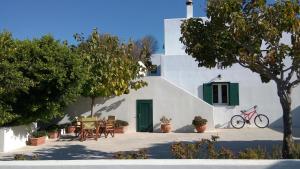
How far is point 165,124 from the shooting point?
1948 centimetres

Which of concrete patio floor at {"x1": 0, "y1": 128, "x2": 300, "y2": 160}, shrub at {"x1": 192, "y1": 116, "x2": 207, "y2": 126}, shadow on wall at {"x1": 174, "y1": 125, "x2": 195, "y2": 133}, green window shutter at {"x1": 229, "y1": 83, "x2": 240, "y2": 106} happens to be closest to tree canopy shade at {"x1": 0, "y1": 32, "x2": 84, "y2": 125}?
concrete patio floor at {"x1": 0, "y1": 128, "x2": 300, "y2": 160}

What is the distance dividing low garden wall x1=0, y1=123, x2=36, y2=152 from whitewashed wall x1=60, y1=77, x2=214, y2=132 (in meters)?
4.85

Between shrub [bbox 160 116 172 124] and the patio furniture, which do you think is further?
shrub [bbox 160 116 172 124]

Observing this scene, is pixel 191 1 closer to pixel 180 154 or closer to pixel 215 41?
pixel 215 41

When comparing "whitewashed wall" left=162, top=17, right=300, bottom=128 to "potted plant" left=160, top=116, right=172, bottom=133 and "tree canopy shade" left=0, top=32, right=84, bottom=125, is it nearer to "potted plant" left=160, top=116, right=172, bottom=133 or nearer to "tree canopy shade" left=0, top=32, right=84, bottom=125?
"potted plant" left=160, top=116, right=172, bottom=133

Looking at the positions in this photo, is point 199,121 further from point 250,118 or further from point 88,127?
point 88,127

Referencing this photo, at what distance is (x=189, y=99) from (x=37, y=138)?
7.76 metres

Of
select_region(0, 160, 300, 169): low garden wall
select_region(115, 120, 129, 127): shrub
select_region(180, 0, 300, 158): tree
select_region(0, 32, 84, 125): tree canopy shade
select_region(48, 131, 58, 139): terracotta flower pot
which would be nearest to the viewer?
select_region(0, 160, 300, 169): low garden wall

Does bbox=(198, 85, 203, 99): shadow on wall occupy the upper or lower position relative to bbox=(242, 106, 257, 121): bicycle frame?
upper

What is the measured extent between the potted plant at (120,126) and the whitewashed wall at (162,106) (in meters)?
0.30

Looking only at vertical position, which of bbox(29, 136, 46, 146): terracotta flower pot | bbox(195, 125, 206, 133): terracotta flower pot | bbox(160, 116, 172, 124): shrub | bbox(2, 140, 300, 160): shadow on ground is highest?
bbox(160, 116, 172, 124): shrub

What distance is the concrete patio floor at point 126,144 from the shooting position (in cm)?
1252

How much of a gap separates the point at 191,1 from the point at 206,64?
15028 mm

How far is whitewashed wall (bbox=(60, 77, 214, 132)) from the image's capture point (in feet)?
64.8
